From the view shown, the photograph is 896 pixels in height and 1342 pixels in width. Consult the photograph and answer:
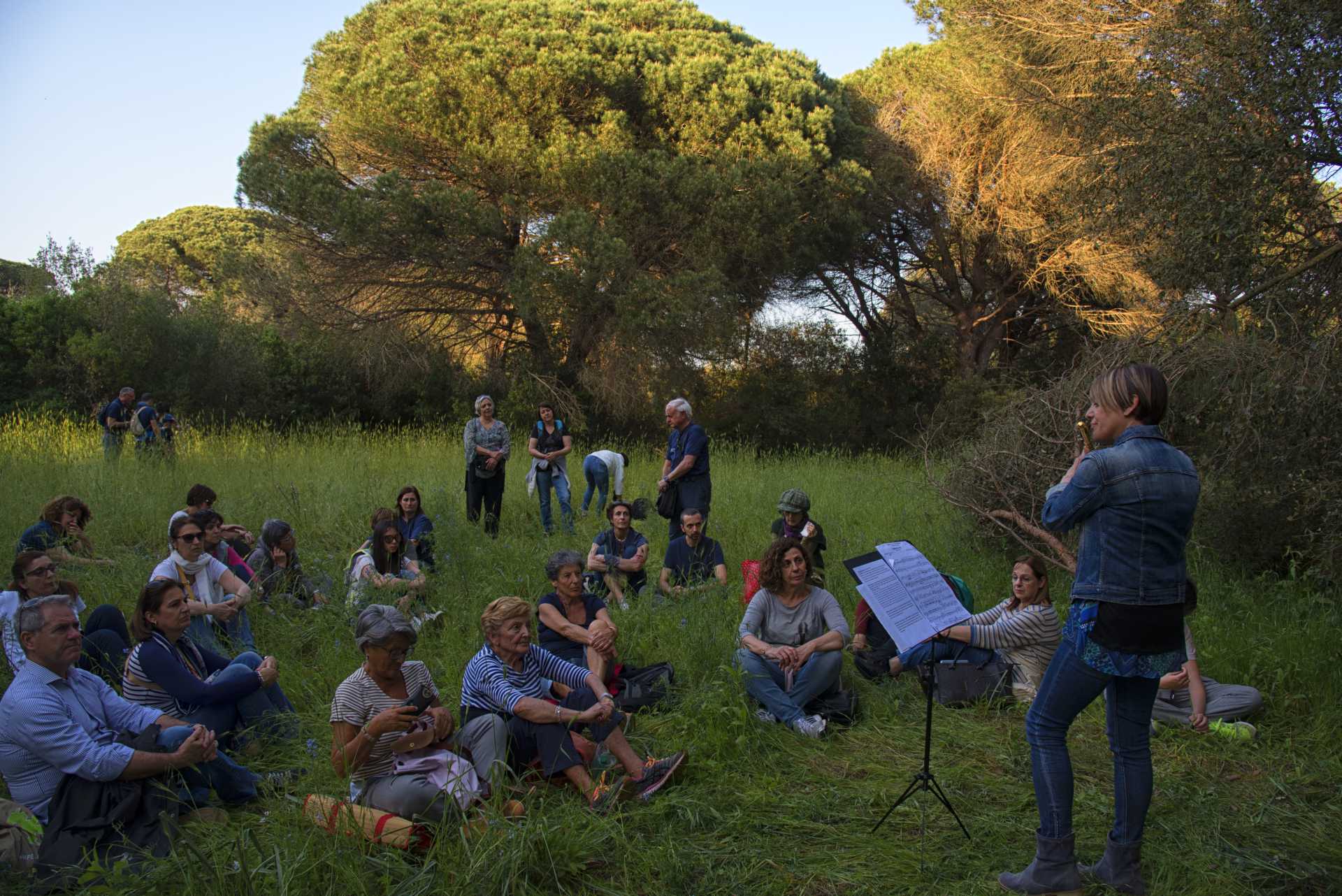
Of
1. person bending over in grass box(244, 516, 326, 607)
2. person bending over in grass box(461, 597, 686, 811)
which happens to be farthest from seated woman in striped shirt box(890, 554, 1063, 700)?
person bending over in grass box(244, 516, 326, 607)

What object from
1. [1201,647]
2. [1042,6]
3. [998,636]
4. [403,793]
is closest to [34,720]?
[403,793]

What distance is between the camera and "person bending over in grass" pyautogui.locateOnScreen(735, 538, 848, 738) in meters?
5.40

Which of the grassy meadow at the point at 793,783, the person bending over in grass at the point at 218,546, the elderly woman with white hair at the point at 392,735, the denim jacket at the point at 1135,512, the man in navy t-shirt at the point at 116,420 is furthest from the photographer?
the man in navy t-shirt at the point at 116,420

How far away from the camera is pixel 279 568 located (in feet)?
23.6

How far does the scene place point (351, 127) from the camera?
18.8 meters

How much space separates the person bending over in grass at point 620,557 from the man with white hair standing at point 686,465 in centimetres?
49

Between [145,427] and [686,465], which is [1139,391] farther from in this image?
[145,427]

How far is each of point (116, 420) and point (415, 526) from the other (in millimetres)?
7500

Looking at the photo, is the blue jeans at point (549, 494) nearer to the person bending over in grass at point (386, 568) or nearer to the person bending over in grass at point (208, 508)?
the person bending over in grass at point (386, 568)

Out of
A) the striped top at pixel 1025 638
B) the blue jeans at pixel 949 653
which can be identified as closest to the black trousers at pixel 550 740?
the blue jeans at pixel 949 653

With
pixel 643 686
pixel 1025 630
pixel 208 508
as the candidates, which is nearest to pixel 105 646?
pixel 208 508

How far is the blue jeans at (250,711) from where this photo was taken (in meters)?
4.82

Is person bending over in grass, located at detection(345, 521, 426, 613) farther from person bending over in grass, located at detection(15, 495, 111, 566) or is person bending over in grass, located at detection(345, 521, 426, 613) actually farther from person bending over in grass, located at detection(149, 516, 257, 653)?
person bending over in grass, located at detection(15, 495, 111, 566)

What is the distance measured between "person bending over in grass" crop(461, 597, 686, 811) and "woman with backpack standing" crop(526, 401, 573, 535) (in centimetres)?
561
